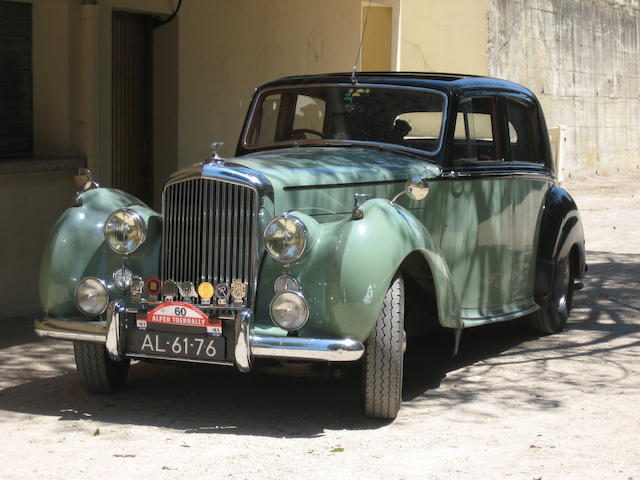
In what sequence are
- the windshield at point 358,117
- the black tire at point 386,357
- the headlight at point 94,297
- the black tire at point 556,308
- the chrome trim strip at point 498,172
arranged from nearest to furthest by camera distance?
the black tire at point 386,357 → the headlight at point 94,297 → the chrome trim strip at point 498,172 → the windshield at point 358,117 → the black tire at point 556,308

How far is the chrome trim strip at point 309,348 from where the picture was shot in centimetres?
471

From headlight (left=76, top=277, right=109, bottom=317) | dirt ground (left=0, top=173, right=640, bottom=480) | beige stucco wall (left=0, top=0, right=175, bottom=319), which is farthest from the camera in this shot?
beige stucco wall (left=0, top=0, right=175, bottom=319)

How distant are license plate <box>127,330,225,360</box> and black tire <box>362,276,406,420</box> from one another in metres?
0.69

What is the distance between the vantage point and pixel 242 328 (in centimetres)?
482

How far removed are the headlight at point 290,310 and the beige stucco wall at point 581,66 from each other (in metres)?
12.1

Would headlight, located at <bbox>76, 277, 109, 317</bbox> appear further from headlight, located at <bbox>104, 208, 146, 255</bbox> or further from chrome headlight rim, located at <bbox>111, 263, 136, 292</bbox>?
headlight, located at <bbox>104, 208, 146, 255</bbox>

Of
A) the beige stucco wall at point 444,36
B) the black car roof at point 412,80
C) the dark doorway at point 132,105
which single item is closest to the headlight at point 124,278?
the black car roof at point 412,80

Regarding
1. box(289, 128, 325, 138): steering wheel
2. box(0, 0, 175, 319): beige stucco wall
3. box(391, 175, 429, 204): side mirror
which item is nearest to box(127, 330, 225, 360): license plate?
box(391, 175, 429, 204): side mirror

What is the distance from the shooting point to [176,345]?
500 centimetres

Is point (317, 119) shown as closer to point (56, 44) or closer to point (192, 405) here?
point (192, 405)

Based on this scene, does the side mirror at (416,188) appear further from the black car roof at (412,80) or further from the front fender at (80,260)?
the front fender at (80,260)

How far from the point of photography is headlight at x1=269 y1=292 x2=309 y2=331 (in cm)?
481

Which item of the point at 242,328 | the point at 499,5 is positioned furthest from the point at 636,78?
the point at 242,328

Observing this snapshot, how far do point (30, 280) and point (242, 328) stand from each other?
12.0 feet
